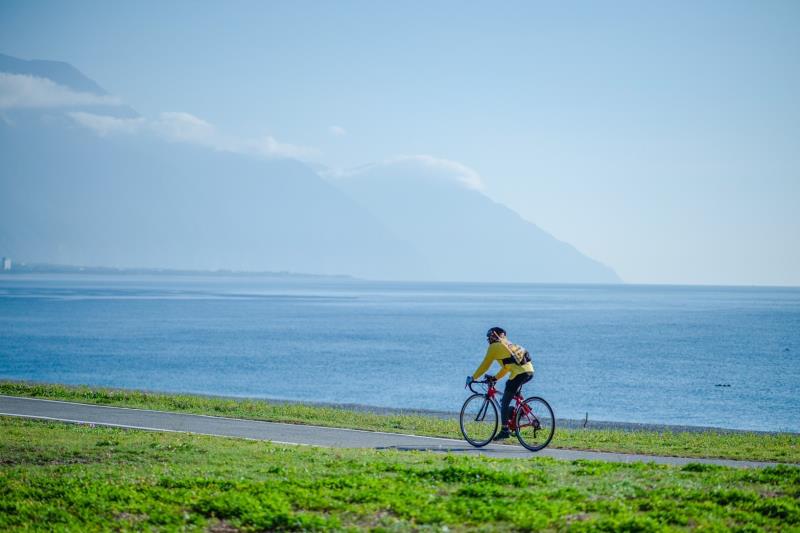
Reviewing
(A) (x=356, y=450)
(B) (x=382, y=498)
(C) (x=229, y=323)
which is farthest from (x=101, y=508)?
(C) (x=229, y=323)

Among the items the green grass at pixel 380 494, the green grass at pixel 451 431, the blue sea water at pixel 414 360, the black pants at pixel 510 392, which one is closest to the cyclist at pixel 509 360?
the black pants at pixel 510 392

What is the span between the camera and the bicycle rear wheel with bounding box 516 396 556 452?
16.1 metres

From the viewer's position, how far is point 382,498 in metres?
9.95

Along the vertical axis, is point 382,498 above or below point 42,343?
above

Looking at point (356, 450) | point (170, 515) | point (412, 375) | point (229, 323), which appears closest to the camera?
point (170, 515)

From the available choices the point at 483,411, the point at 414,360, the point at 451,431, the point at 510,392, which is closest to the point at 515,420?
the point at 510,392

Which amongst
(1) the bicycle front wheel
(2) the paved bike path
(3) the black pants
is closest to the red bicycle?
(1) the bicycle front wheel

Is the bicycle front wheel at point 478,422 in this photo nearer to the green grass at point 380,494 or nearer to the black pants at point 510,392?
the black pants at point 510,392

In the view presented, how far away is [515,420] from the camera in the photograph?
1619 cm

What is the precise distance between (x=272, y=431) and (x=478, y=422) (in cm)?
478

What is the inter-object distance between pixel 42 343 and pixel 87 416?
61.2m

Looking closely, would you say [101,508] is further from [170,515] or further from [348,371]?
[348,371]

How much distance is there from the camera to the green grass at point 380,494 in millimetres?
9312

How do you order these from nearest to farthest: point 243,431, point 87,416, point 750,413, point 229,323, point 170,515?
point 170,515
point 243,431
point 87,416
point 750,413
point 229,323
